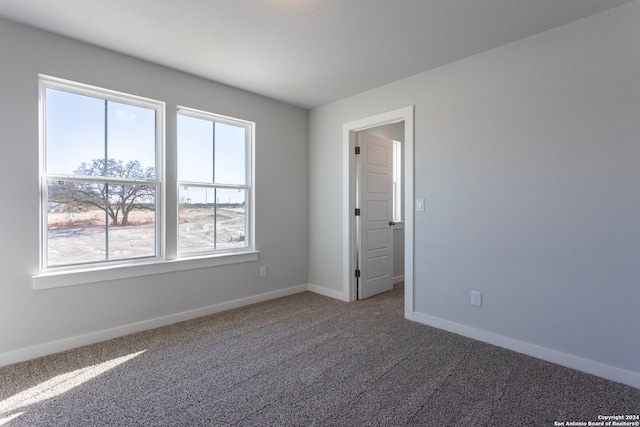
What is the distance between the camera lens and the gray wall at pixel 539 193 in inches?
81.9

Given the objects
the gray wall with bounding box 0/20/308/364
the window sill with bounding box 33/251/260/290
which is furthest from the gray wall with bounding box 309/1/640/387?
the window sill with bounding box 33/251/260/290

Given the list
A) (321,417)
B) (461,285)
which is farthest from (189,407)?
(461,285)

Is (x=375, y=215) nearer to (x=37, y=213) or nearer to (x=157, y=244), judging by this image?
(x=157, y=244)

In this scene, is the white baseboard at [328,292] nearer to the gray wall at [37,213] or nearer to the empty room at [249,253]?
the empty room at [249,253]

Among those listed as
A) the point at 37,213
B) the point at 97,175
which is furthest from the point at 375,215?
the point at 37,213

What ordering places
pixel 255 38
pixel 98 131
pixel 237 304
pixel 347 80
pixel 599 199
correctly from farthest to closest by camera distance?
pixel 237 304, pixel 347 80, pixel 98 131, pixel 255 38, pixel 599 199

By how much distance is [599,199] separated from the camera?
7.06 ft

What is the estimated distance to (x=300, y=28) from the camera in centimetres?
233

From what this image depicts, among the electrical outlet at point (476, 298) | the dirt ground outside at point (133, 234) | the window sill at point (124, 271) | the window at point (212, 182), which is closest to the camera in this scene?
the window sill at point (124, 271)

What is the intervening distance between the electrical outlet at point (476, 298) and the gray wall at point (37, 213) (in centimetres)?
225

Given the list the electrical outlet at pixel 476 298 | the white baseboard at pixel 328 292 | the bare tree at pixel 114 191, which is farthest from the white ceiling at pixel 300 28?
the white baseboard at pixel 328 292

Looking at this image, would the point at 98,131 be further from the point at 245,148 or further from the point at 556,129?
the point at 556,129

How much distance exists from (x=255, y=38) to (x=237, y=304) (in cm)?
272

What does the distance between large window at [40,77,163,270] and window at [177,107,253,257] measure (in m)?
0.28
